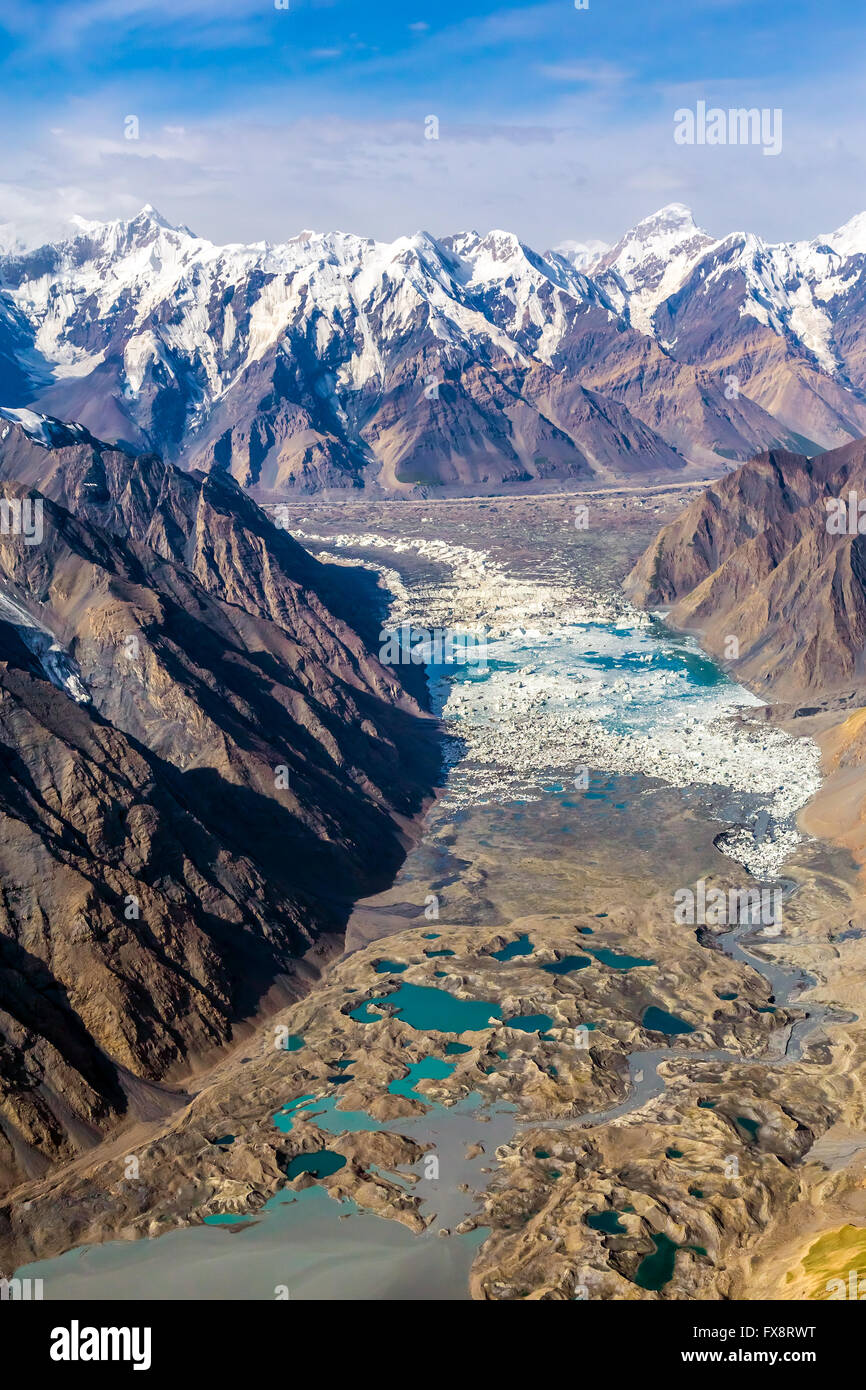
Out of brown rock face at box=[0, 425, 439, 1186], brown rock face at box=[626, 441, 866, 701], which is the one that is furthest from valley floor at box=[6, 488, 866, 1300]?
brown rock face at box=[626, 441, 866, 701]

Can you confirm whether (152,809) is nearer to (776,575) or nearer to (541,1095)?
(541,1095)

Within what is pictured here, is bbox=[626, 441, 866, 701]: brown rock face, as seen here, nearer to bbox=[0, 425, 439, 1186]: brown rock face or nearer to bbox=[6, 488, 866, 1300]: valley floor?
bbox=[6, 488, 866, 1300]: valley floor

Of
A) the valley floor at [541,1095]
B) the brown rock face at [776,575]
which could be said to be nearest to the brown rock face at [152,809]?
the valley floor at [541,1095]

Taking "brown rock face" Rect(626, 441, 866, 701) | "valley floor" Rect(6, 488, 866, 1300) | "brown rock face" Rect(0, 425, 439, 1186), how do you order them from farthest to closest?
"brown rock face" Rect(626, 441, 866, 701), "brown rock face" Rect(0, 425, 439, 1186), "valley floor" Rect(6, 488, 866, 1300)

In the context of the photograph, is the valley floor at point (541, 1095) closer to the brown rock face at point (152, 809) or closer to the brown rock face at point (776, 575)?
the brown rock face at point (152, 809)

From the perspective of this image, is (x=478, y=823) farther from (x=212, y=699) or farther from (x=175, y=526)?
(x=175, y=526)

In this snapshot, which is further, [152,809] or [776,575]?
[776,575]

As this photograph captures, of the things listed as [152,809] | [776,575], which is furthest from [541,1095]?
[776,575]
